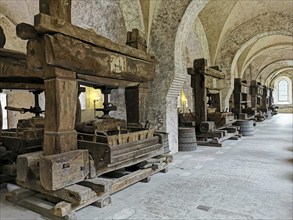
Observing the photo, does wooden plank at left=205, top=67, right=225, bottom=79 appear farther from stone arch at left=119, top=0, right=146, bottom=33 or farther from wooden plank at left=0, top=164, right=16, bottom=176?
wooden plank at left=0, top=164, right=16, bottom=176

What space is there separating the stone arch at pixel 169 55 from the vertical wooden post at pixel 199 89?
1.33 metres

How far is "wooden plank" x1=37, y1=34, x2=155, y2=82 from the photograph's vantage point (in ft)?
8.84

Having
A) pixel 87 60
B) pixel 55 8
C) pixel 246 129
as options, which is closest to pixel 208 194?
pixel 87 60

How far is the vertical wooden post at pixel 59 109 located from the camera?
2.85 m

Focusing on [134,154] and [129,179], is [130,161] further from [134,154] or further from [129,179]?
[129,179]

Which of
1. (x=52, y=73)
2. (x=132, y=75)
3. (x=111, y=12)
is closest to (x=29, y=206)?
(x=52, y=73)

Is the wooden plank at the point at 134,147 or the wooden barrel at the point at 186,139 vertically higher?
the wooden plank at the point at 134,147

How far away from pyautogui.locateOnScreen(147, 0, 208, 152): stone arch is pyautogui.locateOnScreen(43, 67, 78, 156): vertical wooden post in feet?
10.5

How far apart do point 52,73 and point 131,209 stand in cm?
182

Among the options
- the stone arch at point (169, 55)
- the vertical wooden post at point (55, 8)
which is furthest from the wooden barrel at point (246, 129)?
the vertical wooden post at point (55, 8)

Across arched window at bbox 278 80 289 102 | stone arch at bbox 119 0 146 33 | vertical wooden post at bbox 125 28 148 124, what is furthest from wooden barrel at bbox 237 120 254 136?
arched window at bbox 278 80 289 102

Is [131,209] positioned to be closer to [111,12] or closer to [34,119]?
[34,119]

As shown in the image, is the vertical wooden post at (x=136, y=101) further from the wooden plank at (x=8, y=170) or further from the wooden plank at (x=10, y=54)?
the wooden plank at (x=8, y=170)

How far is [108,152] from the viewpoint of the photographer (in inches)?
116
